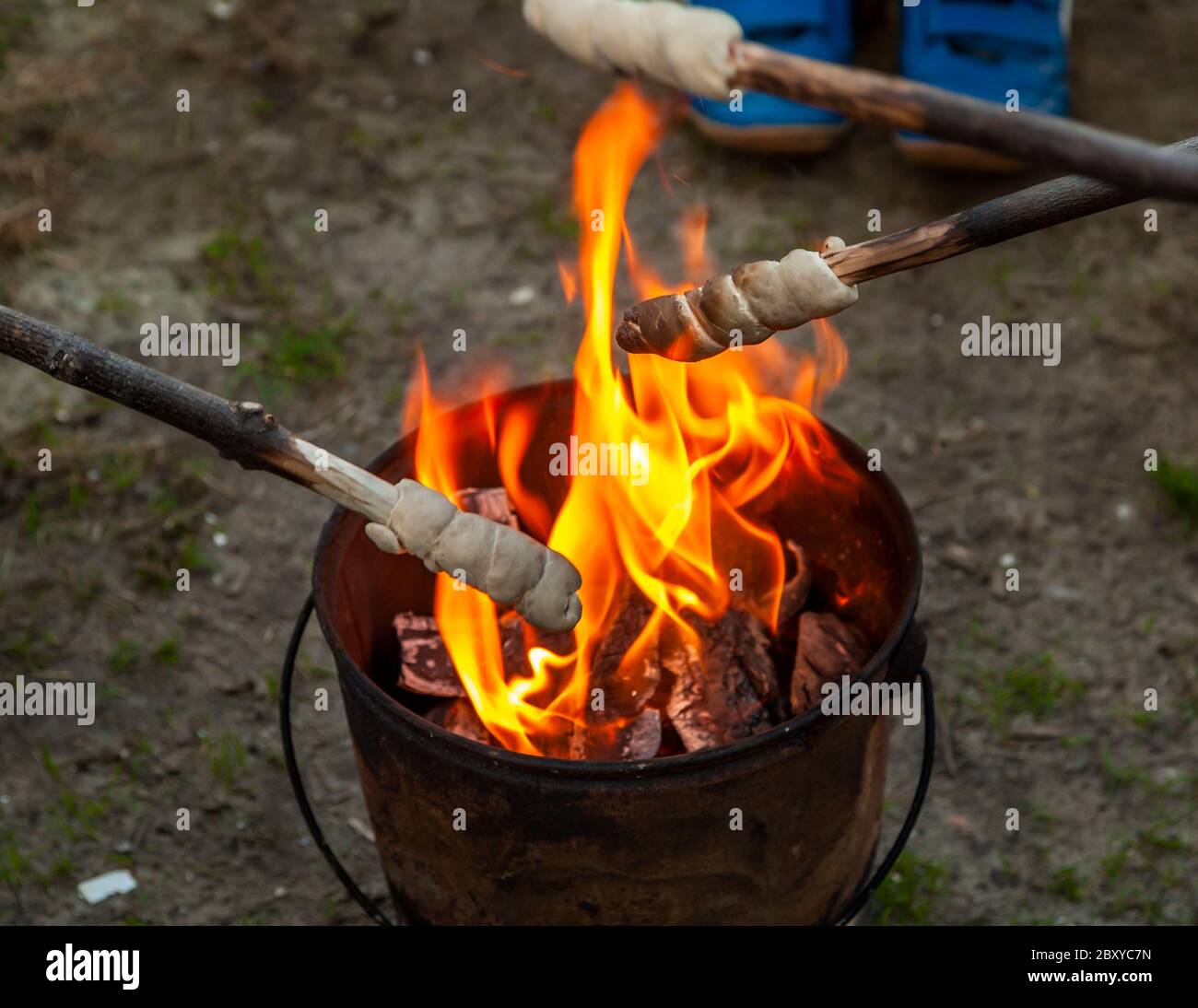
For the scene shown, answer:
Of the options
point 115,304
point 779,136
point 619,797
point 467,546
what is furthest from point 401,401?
point 619,797

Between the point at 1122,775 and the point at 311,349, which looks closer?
the point at 1122,775

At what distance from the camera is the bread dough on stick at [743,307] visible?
70.6 inches

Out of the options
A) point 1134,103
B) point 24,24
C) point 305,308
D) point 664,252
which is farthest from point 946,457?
point 24,24

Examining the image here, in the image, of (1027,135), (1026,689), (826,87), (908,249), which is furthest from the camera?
(1026,689)

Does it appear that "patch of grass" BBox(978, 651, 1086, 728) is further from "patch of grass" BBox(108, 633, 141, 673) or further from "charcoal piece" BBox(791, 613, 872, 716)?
"patch of grass" BBox(108, 633, 141, 673)

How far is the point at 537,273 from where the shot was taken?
451 cm

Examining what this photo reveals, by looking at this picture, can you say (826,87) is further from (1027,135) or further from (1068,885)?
(1068,885)

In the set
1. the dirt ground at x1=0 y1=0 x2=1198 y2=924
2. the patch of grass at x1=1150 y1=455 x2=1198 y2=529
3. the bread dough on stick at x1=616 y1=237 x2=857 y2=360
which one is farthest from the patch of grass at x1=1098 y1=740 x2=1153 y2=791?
the bread dough on stick at x1=616 y1=237 x2=857 y2=360

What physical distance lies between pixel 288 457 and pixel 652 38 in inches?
32.1

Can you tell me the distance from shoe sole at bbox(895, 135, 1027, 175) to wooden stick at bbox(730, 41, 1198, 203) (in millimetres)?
3181

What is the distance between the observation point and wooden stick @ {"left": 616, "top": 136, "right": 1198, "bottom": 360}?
1.79 metres

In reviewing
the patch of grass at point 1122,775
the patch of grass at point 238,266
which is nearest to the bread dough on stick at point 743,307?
the patch of grass at point 1122,775

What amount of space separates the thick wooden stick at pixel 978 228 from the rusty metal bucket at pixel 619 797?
64 centimetres

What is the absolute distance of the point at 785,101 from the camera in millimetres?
4617
